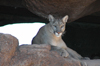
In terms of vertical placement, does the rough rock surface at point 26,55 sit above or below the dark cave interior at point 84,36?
below

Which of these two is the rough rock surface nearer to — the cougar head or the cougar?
the cougar head

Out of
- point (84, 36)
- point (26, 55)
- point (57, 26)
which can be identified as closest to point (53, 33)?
point (57, 26)

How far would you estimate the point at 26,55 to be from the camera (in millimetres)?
3268

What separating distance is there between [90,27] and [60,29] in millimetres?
3929

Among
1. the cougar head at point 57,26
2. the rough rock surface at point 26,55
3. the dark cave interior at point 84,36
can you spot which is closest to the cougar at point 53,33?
the cougar head at point 57,26

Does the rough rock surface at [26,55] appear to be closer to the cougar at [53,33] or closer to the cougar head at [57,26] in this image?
the cougar head at [57,26]

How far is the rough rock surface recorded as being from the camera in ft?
9.93

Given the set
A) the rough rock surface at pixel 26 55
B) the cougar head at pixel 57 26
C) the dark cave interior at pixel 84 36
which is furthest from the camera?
the dark cave interior at pixel 84 36

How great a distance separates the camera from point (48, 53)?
356 centimetres

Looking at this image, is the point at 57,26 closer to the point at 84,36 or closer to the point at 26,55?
the point at 26,55

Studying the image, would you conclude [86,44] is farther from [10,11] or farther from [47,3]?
[47,3]

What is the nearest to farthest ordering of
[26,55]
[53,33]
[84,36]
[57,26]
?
[26,55] < [57,26] < [53,33] < [84,36]

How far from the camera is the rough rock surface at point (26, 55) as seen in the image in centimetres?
303

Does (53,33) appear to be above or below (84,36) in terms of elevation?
below
